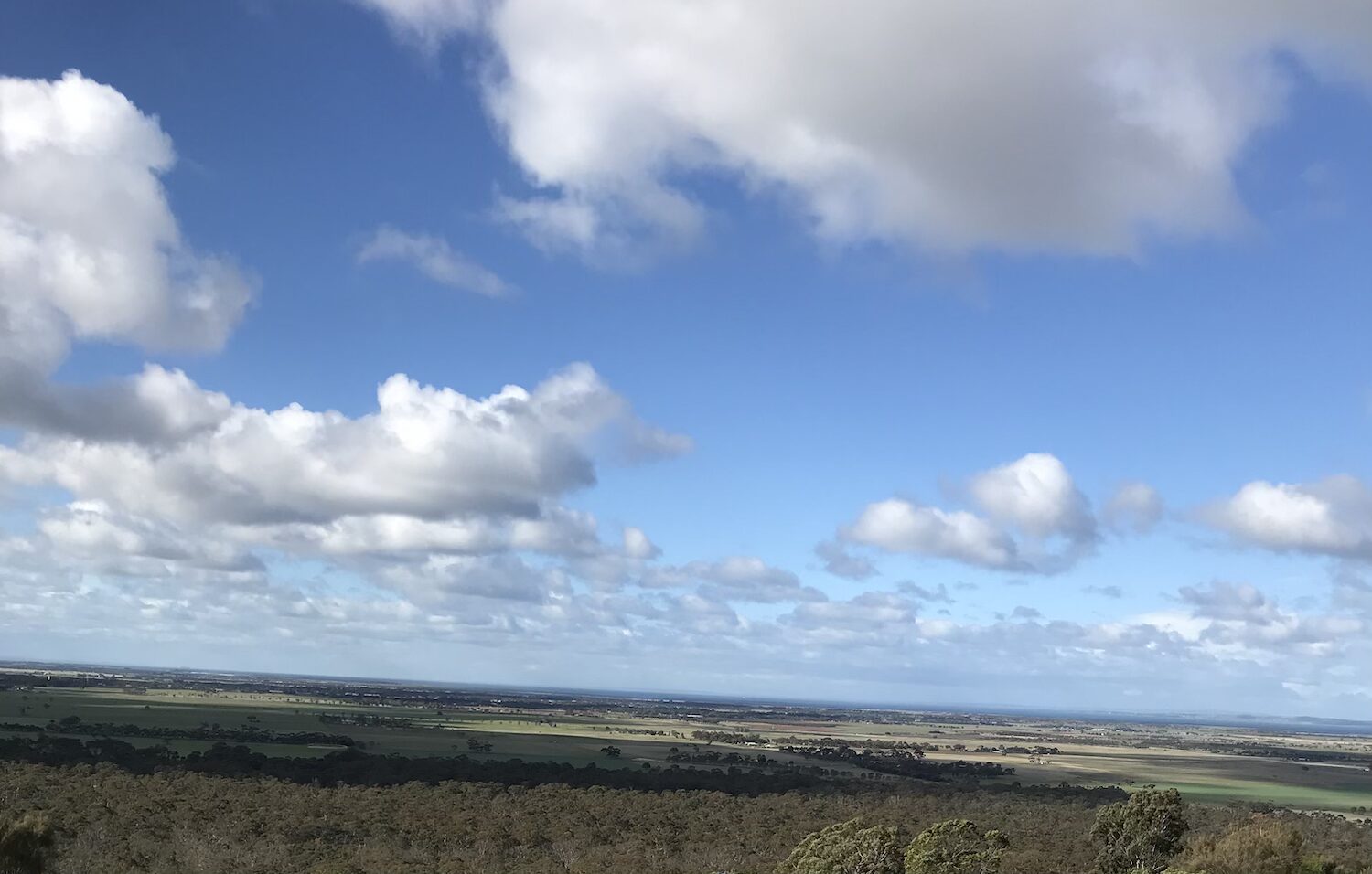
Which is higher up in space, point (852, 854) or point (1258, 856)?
point (1258, 856)

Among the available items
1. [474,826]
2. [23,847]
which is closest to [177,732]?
[474,826]

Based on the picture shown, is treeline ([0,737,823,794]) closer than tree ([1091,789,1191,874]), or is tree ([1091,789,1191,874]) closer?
tree ([1091,789,1191,874])

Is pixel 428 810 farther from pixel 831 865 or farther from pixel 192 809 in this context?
pixel 831 865

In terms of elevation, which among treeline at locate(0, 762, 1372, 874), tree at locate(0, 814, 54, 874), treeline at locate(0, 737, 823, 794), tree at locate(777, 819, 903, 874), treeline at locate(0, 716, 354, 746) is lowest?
treeline at locate(0, 716, 354, 746)

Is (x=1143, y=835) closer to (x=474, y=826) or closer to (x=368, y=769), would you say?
(x=474, y=826)

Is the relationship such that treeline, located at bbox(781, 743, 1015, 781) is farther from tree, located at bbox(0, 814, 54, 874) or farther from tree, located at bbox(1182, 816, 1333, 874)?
tree, located at bbox(0, 814, 54, 874)

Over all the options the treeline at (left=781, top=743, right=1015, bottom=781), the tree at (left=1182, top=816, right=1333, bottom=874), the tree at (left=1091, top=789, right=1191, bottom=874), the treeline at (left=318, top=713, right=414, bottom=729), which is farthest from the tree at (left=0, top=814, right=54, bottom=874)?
the treeline at (left=318, top=713, right=414, bottom=729)
